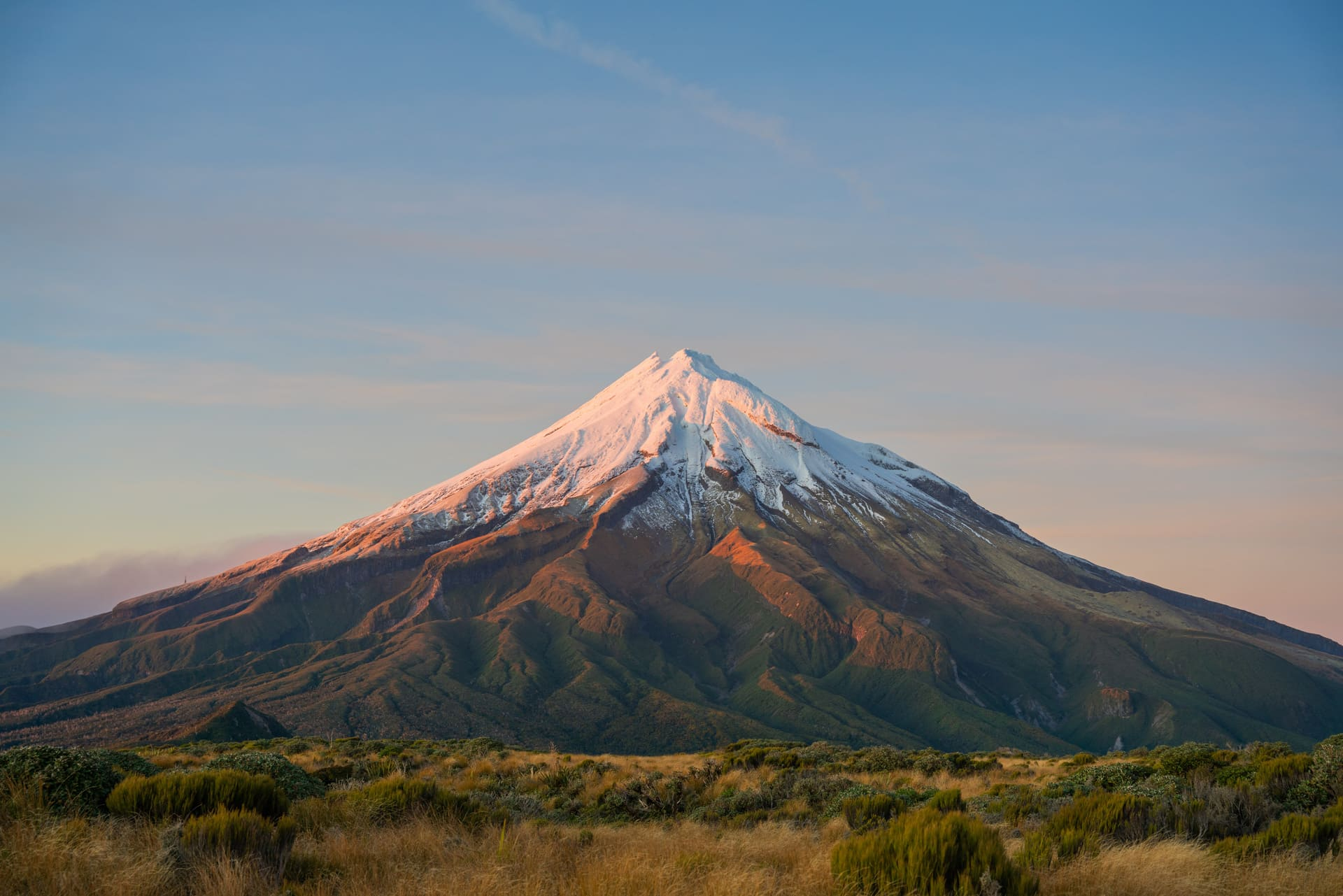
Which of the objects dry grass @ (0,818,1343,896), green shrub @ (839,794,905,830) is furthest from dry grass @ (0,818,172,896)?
green shrub @ (839,794,905,830)

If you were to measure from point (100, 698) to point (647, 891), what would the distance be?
636ft

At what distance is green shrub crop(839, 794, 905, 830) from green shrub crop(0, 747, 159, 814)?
10.7 m

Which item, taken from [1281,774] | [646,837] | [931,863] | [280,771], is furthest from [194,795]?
[1281,774]

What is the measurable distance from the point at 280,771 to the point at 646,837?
692cm

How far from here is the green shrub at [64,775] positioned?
11.3m

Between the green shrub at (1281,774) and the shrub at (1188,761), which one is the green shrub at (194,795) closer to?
the green shrub at (1281,774)

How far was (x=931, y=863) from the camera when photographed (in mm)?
9188

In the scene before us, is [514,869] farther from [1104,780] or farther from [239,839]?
[1104,780]

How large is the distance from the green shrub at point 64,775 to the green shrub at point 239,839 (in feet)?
6.21

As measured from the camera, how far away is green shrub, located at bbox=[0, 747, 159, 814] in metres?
11.3

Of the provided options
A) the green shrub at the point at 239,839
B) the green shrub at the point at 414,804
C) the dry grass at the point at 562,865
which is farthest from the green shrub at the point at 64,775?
the green shrub at the point at 414,804

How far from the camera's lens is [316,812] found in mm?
12703

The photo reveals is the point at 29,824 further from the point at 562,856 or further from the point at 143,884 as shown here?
the point at 562,856

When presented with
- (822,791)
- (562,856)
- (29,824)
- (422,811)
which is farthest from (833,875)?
(822,791)
